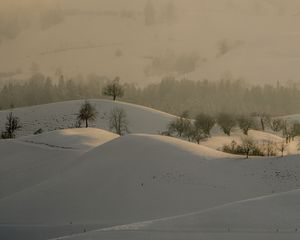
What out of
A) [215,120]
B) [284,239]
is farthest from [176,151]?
[215,120]

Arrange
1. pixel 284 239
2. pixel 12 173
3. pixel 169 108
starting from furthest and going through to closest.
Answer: pixel 169 108
pixel 12 173
pixel 284 239

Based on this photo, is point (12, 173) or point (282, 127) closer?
point (12, 173)

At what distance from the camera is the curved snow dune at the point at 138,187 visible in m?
41.0

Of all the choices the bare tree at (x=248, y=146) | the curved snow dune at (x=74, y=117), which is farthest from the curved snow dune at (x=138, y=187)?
the curved snow dune at (x=74, y=117)

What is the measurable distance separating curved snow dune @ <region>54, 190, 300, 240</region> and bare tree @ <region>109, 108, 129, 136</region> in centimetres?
7816

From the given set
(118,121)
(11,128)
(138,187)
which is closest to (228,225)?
(138,187)

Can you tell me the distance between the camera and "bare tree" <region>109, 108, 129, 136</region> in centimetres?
10775

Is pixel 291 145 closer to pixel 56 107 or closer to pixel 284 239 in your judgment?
pixel 56 107

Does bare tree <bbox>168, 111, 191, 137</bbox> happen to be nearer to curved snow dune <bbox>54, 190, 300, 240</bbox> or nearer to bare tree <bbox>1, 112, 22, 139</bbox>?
bare tree <bbox>1, 112, 22, 139</bbox>

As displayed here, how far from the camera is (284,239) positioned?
76.0ft

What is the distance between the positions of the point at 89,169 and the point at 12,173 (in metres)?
12.7

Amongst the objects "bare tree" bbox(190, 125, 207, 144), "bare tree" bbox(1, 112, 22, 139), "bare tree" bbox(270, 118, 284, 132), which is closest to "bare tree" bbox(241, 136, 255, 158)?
"bare tree" bbox(190, 125, 207, 144)

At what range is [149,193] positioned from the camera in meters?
43.8

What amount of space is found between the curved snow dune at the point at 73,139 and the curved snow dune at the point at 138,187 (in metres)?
15.2
